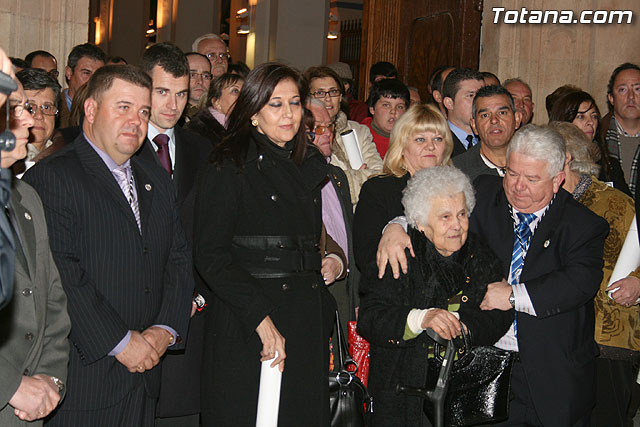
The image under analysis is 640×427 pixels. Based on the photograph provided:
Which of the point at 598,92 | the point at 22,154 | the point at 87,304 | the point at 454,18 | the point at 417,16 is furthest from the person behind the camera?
the point at 417,16

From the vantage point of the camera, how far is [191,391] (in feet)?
13.0

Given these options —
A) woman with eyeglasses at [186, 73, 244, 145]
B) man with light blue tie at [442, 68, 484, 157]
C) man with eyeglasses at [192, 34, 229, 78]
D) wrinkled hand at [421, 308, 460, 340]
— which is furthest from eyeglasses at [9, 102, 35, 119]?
man with eyeglasses at [192, 34, 229, 78]

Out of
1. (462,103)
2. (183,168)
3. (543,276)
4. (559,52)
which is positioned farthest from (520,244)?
(559,52)

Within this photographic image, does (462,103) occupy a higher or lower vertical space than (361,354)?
higher

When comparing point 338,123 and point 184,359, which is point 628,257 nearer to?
point 338,123

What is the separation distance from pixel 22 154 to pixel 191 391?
72.8 inches

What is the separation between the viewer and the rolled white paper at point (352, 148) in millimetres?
5273

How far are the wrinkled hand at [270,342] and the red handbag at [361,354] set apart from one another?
34.1 inches

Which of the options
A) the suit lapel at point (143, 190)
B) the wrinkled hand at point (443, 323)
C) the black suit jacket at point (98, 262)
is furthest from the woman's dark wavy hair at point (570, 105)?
the black suit jacket at point (98, 262)

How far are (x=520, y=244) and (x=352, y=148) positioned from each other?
5.64 feet

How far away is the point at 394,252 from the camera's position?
3605 mm

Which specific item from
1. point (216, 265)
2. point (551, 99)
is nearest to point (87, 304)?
point (216, 265)

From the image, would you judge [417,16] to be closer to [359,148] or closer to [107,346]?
[359,148]

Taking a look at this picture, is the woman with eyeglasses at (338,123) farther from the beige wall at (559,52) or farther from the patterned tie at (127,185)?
the beige wall at (559,52)
